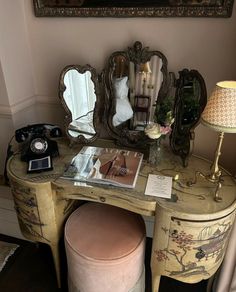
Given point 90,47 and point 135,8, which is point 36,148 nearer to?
point 90,47

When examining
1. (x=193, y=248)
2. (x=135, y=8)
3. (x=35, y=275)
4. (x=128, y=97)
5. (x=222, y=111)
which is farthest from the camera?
(x=35, y=275)

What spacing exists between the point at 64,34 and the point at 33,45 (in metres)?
0.24

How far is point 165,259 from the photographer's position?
1.10 metres

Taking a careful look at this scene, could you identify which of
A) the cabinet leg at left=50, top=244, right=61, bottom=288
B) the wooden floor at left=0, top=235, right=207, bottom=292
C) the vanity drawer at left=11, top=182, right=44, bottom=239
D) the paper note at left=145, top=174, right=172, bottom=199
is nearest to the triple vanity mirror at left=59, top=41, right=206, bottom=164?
the paper note at left=145, top=174, right=172, bottom=199

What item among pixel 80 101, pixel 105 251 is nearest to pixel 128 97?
pixel 80 101

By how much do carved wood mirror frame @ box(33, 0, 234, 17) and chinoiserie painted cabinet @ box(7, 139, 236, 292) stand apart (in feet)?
2.38

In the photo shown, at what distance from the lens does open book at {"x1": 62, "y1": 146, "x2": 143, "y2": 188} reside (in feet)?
3.79

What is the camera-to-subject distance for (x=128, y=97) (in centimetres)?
131

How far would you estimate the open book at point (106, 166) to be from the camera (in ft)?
3.79

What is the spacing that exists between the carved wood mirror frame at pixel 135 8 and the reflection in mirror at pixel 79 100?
293 millimetres

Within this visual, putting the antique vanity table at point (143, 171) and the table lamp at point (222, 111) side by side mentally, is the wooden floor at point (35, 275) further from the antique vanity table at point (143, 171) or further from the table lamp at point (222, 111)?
the table lamp at point (222, 111)

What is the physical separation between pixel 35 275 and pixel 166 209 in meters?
1.11

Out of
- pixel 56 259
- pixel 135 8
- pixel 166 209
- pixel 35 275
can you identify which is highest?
pixel 135 8

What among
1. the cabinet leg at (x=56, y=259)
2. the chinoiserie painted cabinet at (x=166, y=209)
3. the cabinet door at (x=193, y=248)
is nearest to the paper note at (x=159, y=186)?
the chinoiserie painted cabinet at (x=166, y=209)
